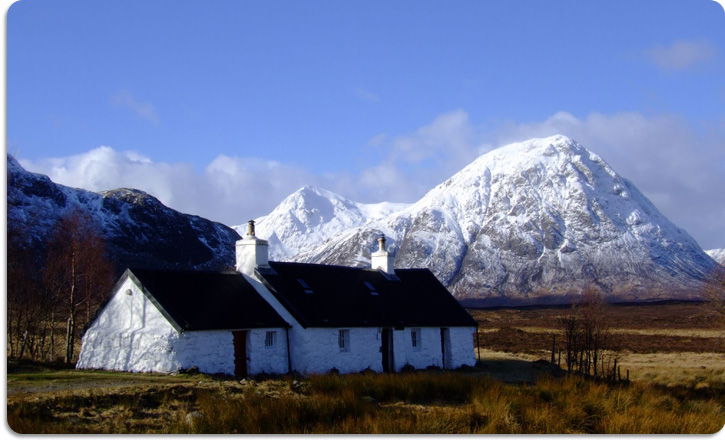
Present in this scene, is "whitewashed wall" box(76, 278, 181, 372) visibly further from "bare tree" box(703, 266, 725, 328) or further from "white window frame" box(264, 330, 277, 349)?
"bare tree" box(703, 266, 725, 328)

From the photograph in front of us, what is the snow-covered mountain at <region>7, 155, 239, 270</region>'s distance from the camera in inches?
4075

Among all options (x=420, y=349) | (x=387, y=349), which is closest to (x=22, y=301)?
(x=387, y=349)

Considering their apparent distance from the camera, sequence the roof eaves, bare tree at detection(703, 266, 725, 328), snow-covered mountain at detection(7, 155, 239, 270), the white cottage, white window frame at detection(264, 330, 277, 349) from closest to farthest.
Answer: the roof eaves < the white cottage < white window frame at detection(264, 330, 277, 349) < bare tree at detection(703, 266, 725, 328) < snow-covered mountain at detection(7, 155, 239, 270)

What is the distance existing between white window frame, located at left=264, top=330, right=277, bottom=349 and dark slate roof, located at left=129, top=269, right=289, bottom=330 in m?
0.37

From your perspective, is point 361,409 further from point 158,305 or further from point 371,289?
point 371,289

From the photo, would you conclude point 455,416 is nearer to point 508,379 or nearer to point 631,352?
point 508,379

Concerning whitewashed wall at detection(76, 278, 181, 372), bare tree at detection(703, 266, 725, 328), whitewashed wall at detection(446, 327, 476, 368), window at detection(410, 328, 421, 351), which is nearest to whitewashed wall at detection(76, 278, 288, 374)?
whitewashed wall at detection(76, 278, 181, 372)

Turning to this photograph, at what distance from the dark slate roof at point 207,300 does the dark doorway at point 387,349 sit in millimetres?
5421

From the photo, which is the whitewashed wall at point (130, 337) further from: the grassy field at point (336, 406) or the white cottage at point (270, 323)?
the grassy field at point (336, 406)

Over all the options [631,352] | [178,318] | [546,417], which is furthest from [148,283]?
[631,352]

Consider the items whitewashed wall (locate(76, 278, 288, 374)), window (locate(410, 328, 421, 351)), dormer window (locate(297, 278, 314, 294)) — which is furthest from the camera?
window (locate(410, 328, 421, 351))

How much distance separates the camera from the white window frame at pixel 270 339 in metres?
30.4

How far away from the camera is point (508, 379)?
31.6 metres

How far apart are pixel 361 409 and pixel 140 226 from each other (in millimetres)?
117449
